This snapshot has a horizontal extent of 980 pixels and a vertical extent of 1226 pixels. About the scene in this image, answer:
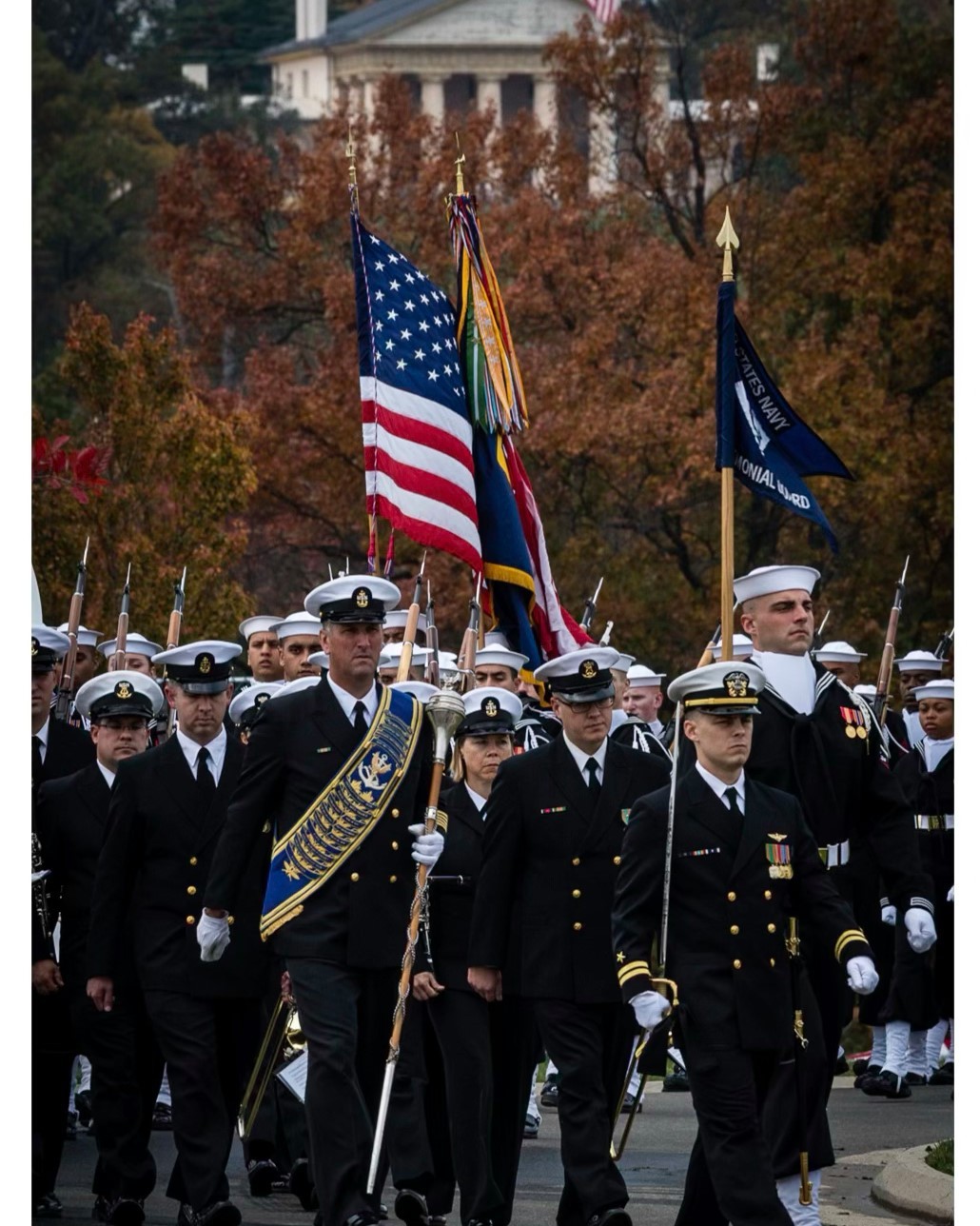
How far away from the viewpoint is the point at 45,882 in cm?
1182

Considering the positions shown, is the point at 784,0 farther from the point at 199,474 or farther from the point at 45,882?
the point at 45,882

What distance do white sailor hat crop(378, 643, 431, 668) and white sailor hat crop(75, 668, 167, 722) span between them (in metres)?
2.09

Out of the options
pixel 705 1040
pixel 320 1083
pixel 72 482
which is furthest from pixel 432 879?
pixel 72 482

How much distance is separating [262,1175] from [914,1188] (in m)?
2.54

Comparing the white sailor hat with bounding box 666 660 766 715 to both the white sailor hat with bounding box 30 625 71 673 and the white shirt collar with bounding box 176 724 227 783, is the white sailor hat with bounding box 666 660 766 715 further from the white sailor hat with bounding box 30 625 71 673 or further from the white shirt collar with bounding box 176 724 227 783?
the white sailor hat with bounding box 30 625 71 673

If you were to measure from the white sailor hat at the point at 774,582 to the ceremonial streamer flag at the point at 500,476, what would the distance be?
312 cm

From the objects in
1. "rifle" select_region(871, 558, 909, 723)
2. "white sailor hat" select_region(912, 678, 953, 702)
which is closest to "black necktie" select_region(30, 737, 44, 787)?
"rifle" select_region(871, 558, 909, 723)

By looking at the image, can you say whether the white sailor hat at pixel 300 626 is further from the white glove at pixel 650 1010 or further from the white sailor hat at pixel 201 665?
the white glove at pixel 650 1010

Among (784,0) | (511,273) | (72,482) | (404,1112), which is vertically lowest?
(404,1112)

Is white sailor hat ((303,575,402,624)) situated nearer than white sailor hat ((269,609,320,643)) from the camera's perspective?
Yes

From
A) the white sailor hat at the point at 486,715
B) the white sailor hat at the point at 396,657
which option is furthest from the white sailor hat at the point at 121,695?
the white sailor hat at the point at 396,657

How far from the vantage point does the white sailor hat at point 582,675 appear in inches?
428

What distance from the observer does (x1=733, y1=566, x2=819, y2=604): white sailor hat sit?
10977 millimetres

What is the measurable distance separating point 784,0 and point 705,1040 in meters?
36.9
